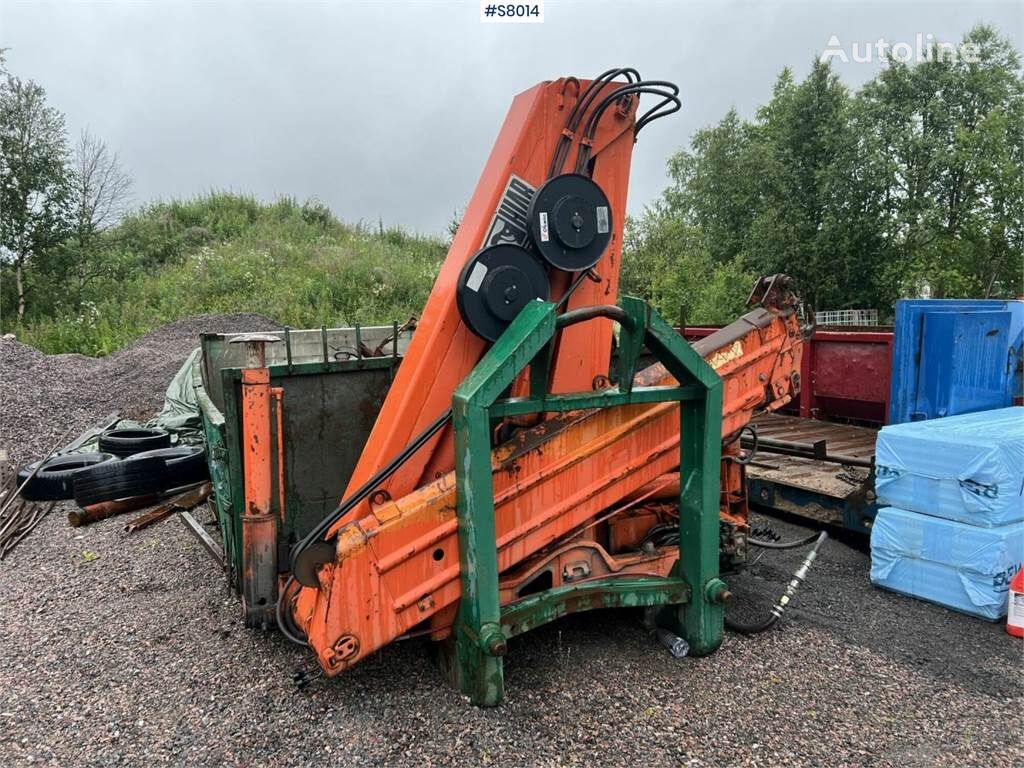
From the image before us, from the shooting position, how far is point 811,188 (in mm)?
23547

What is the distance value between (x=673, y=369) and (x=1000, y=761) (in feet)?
5.97

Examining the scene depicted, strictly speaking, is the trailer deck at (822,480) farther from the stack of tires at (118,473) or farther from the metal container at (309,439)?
the stack of tires at (118,473)

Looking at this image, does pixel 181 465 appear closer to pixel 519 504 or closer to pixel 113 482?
pixel 113 482

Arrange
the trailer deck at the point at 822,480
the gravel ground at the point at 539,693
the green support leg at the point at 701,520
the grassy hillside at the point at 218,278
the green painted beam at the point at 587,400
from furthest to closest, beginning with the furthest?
the grassy hillside at the point at 218,278
the trailer deck at the point at 822,480
the green support leg at the point at 701,520
the green painted beam at the point at 587,400
the gravel ground at the point at 539,693

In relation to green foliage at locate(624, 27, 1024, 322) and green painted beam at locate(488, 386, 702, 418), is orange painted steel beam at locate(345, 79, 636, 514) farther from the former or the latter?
green foliage at locate(624, 27, 1024, 322)

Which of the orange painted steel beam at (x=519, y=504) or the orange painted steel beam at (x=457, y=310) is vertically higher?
the orange painted steel beam at (x=457, y=310)

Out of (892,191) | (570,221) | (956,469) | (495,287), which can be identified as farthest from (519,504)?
(892,191)

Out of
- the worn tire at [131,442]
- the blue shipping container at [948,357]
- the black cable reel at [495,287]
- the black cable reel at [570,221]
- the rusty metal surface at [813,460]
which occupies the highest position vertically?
the black cable reel at [570,221]

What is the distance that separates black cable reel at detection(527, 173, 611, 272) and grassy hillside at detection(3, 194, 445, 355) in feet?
40.4

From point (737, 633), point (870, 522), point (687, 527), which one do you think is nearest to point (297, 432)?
point (687, 527)

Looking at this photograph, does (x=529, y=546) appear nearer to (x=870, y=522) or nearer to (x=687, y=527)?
(x=687, y=527)

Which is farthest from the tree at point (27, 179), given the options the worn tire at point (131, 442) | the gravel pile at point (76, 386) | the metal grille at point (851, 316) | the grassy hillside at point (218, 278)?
the metal grille at point (851, 316)

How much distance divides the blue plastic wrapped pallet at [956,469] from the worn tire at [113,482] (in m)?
5.37

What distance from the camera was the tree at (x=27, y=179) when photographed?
625 inches
